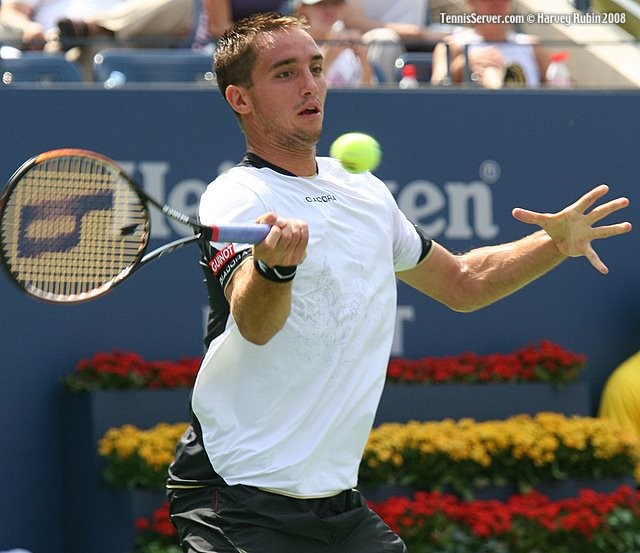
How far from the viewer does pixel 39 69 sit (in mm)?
6703

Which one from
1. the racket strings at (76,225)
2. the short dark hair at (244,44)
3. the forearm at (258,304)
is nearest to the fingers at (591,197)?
the short dark hair at (244,44)

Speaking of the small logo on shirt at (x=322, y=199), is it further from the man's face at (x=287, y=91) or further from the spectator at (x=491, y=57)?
the spectator at (x=491, y=57)

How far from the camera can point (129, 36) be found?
23.6 feet

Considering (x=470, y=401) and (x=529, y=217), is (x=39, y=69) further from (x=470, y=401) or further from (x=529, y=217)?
(x=529, y=217)

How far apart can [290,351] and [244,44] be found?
0.93 m

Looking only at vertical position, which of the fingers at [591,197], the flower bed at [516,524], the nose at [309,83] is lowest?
the flower bed at [516,524]

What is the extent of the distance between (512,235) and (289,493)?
3636mm

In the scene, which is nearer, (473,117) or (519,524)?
(519,524)

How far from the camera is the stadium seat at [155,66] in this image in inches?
274

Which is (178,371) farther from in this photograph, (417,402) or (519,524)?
(519,524)

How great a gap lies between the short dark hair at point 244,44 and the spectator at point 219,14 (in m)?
3.22

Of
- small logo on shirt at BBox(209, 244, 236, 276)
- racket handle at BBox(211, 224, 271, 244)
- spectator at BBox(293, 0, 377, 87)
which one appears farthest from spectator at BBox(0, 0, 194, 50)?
racket handle at BBox(211, 224, 271, 244)

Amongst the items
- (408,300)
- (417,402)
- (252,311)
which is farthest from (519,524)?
(252,311)

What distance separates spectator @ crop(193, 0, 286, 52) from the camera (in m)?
7.23
